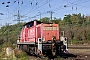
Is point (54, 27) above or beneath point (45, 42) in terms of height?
above

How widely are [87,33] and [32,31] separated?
42.6 metres

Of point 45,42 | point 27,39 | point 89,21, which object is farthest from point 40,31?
point 89,21

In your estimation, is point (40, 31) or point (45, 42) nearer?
point (45, 42)

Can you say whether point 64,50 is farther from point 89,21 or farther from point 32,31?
point 89,21

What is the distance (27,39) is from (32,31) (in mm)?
2202

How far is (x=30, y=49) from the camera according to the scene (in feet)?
66.1

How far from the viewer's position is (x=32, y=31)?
20703 mm

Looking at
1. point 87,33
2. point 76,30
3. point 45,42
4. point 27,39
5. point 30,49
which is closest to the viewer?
point 45,42

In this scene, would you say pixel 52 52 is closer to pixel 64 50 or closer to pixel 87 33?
pixel 64 50

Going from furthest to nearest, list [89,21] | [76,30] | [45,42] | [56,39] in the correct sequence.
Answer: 1. [89,21]
2. [76,30]
3. [56,39]
4. [45,42]

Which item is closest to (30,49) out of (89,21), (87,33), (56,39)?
(56,39)

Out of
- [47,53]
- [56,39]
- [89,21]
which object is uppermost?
[89,21]

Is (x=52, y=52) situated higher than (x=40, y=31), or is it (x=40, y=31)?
(x=40, y=31)

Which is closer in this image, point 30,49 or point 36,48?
point 36,48
